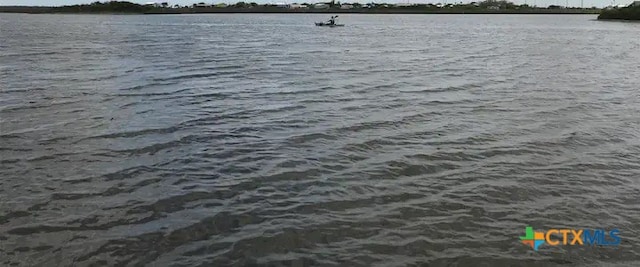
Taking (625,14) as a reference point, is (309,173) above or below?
below

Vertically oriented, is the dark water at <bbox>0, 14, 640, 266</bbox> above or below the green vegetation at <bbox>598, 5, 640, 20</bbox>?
below

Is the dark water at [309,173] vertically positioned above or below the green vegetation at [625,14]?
below

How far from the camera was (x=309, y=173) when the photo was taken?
12.6 m

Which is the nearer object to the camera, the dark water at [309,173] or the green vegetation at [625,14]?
the dark water at [309,173]

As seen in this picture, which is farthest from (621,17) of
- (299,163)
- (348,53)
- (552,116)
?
(299,163)

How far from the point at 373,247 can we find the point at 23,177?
887 centimetres

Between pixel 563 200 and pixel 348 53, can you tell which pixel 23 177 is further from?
pixel 348 53

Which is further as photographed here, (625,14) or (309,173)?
(625,14)

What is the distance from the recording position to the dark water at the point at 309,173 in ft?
28.8

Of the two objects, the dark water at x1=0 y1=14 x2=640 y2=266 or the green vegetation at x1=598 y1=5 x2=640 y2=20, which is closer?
the dark water at x1=0 y1=14 x2=640 y2=266

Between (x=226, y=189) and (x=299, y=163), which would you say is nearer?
(x=226, y=189)

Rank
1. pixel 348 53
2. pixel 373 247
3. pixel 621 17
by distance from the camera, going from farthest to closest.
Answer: pixel 621 17, pixel 348 53, pixel 373 247

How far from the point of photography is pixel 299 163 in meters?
13.4

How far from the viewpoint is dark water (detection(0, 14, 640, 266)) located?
Answer: 8773 millimetres
